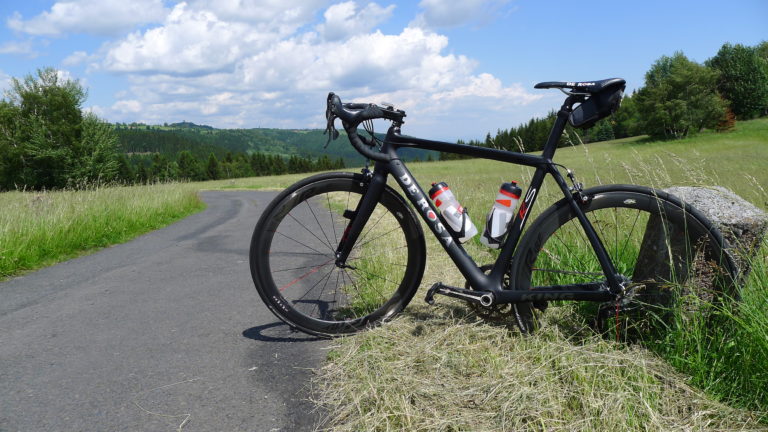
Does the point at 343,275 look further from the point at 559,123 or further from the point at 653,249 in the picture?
the point at 653,249

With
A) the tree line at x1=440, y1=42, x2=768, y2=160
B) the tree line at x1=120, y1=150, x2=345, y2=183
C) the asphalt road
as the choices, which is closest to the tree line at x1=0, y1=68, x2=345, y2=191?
the tree line at x1=440, y1=42, x2=768, y2=160

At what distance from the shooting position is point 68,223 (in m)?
8.07

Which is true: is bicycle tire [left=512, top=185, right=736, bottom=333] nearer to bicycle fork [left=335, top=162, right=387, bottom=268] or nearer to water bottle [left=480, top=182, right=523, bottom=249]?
water bottle [left=480, top=182, right=523, bottom=249]

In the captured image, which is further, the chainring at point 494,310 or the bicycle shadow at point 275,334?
the bicycle shadow at point 275,334

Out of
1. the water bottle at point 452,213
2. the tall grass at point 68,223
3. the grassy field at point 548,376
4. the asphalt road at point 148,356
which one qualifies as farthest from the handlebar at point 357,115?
the tall grass at point 68,223

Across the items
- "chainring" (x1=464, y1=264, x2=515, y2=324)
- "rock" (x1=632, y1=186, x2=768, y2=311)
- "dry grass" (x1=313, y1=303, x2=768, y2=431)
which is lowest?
"dry grass" (x1=313, y1=303, x2=768, y2=431)

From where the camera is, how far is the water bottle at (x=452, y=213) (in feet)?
10.8

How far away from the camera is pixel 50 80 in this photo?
183ft

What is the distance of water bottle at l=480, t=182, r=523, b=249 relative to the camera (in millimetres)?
3178

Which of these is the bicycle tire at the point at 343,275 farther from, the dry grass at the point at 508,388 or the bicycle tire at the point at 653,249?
the bicycle tire at the point at 653,249

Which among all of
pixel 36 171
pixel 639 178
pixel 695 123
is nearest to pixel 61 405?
pixel 639 178

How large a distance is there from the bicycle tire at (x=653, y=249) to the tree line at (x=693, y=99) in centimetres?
4866

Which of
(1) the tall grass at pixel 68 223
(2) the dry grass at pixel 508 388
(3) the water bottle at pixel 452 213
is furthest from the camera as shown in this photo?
(1) the tall grass at pixel 68 223

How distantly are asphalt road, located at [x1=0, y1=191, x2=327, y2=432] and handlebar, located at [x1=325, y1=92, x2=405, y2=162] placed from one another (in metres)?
1.50
